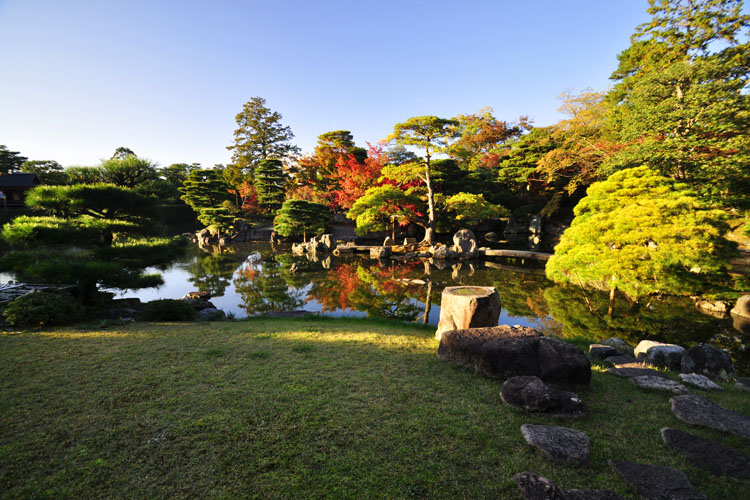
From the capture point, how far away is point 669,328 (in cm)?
743

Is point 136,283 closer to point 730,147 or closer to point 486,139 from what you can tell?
Answer: point 730,147

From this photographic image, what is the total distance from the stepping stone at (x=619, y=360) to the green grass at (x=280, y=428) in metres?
1.10

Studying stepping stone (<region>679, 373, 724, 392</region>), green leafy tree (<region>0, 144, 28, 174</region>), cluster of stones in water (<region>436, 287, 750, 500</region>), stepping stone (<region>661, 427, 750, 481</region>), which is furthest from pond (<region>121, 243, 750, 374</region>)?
green leafy tree (<region>0, 144, 28, 174</region>)

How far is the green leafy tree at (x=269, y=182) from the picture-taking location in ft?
96.9

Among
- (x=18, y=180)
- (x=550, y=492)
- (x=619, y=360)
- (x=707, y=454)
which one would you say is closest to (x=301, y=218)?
(x=619, y=360)

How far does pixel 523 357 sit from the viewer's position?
372 cm

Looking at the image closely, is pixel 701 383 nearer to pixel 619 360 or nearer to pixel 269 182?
pixel 619 360

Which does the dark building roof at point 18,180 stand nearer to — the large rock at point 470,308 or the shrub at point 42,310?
the shrub at point 42,310

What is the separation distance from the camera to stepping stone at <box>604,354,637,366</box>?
15.8 ft

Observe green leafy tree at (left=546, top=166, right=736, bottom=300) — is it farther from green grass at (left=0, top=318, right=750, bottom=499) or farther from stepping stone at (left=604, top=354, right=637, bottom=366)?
green grass at (left=0, top=318, right=750, bottom=499)

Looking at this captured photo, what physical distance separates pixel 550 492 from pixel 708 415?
2.24 meters

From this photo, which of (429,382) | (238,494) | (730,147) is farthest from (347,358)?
(730,147)

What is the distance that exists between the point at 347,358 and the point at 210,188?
100 ft

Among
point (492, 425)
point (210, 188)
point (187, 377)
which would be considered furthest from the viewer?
point (210, 188)
